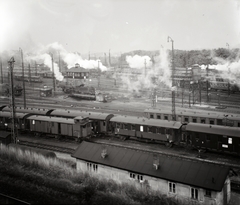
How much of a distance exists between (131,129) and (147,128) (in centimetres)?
224

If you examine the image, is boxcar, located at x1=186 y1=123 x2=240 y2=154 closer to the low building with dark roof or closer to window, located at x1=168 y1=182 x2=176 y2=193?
the low building with dark roof

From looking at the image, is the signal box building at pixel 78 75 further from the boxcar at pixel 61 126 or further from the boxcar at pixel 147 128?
the boxcar at pixel 147 128

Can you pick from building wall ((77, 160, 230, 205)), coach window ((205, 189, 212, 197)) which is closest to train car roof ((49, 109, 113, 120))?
building wall ((77, 160, 230, 205))

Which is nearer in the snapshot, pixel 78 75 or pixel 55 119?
pixel 55 119

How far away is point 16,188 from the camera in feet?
63.2

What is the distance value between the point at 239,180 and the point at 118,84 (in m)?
61.2

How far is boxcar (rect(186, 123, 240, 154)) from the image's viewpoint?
26578 millimetres

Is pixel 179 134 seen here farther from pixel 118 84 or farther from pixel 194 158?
pixel 118 84

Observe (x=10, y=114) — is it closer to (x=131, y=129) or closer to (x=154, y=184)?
(x=131, y=129)

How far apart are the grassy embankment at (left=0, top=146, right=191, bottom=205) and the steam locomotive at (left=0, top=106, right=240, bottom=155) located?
950cm

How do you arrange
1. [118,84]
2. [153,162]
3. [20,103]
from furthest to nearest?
[118,84] < [20,103] < [153,162]

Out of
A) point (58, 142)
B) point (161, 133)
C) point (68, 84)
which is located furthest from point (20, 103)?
point (161, 133)

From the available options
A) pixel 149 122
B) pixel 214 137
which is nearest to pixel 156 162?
pixel 214 137

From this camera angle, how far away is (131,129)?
109 ft
